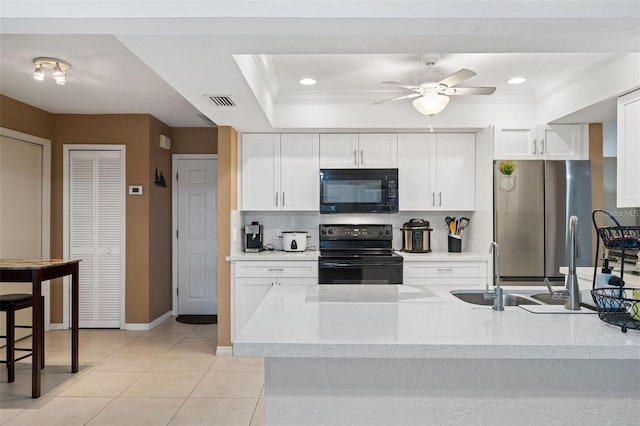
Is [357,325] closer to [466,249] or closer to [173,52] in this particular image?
[173,52]

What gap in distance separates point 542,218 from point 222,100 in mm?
2768

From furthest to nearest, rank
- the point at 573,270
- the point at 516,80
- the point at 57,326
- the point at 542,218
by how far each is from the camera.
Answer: the point at 57,326, the point at 542,218, the point at 516,80, the point at 573,270

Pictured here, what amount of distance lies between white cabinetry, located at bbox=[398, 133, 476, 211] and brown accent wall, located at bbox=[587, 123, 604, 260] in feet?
3.21

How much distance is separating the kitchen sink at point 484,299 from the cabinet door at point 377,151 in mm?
2112

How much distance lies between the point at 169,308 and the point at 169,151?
6.39ft

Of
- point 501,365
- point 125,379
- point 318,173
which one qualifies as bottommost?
point 125,379

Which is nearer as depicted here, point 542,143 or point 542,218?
point 542,218

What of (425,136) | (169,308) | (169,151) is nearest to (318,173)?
(425,136)

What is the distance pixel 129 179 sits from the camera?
5039mm

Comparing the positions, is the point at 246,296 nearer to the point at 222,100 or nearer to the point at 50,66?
the point at 222,100

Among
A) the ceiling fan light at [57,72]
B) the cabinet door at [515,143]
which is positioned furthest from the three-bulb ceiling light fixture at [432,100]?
the ceiling fan light at [57,72]

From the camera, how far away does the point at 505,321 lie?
68.7 inches

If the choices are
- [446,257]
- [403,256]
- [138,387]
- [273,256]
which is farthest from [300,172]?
[138,387]

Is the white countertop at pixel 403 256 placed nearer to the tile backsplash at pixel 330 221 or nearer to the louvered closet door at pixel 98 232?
the tile backsplash at pixel 330 221
